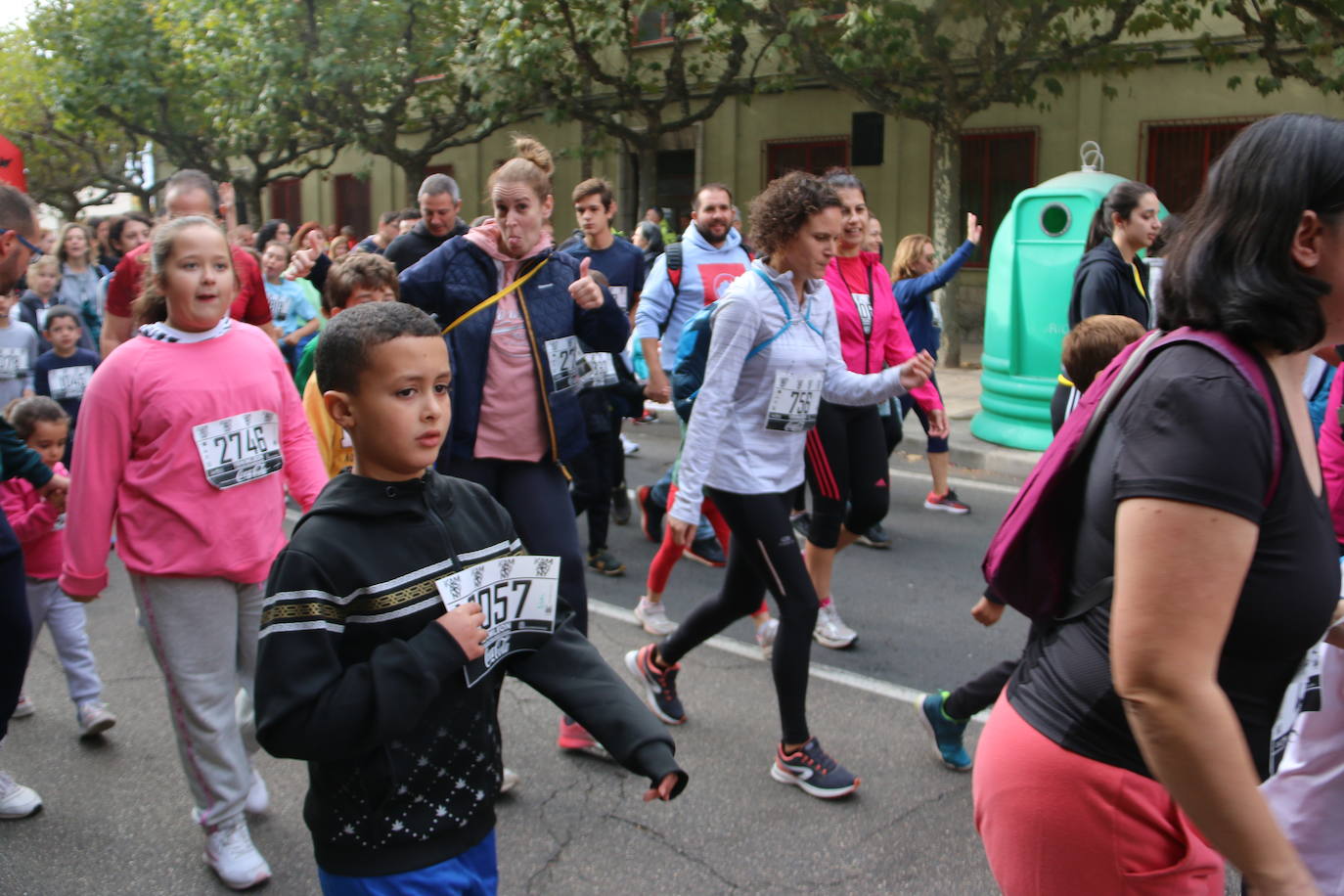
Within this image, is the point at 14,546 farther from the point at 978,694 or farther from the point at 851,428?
the point at 851,428

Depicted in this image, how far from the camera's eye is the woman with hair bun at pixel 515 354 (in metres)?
3.88

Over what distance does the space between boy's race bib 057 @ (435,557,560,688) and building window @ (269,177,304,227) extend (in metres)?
30.4

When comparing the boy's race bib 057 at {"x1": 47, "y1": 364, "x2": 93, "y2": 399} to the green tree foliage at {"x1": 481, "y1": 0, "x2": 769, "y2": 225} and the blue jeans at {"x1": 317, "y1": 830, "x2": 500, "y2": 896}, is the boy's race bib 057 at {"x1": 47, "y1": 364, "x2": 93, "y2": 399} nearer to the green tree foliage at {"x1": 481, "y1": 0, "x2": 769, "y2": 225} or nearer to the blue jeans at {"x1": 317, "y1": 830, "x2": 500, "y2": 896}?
the blue jeans at {"x1": 317, "y1": 830, "x2": 500, "y2": 896}

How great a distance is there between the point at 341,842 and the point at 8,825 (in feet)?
7.33

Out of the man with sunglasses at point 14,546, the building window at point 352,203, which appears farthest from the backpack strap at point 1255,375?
the building window at point 352,203

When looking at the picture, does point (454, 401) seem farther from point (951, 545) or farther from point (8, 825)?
point (951, 545)

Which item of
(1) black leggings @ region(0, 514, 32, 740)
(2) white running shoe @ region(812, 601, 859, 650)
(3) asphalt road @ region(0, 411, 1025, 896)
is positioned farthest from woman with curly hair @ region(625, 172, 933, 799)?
(1) black leggings @ region(0, 514, 32, 740)

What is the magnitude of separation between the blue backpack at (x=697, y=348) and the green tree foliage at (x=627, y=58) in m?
11.8

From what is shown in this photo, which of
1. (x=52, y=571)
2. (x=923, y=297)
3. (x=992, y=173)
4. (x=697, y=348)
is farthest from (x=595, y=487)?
(x=992, y=173)

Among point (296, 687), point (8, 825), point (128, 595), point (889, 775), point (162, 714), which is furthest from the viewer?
point (128, 595)

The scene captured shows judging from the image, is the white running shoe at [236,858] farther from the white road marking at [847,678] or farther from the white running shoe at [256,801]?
the white road marking at [847,678]

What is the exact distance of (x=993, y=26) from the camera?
1388cm

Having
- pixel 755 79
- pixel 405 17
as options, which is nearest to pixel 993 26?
pixel 755 79

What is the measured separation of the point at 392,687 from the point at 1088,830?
1.04 meters
